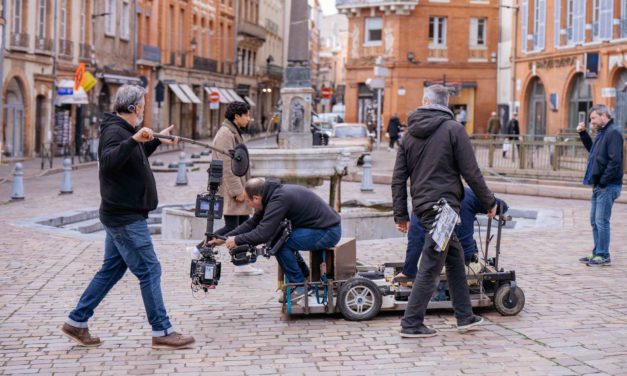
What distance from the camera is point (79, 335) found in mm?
7406

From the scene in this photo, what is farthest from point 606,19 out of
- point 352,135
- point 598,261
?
point 598,261

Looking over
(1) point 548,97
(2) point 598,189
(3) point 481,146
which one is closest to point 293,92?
(2) point 598,189

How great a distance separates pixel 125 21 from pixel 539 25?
63.8 ft

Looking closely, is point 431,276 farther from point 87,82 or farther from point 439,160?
point 87,82

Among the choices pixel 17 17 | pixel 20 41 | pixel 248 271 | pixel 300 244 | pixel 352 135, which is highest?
pixel 17 17

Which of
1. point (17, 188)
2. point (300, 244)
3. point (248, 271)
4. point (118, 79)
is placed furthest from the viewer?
point (118, 79)

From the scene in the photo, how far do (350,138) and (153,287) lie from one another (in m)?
27.8

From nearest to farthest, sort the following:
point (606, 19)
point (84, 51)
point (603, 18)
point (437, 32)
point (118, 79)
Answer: point (606, 19) < point (603, 18) < point (84, 51) < point (118, 79) < point (437, 32)

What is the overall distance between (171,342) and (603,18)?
32412 millimetres

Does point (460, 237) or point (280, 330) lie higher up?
point (460, 237)

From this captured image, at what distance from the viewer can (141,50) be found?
5200 centimetres

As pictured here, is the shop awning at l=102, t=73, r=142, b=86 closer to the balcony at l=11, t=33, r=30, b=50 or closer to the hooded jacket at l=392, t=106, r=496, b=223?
the balcony at l=11, t=33, r=30, b=50

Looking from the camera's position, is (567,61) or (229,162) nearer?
(229,162)

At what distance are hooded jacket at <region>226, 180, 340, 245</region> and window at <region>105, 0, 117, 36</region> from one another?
3975 centimetres
